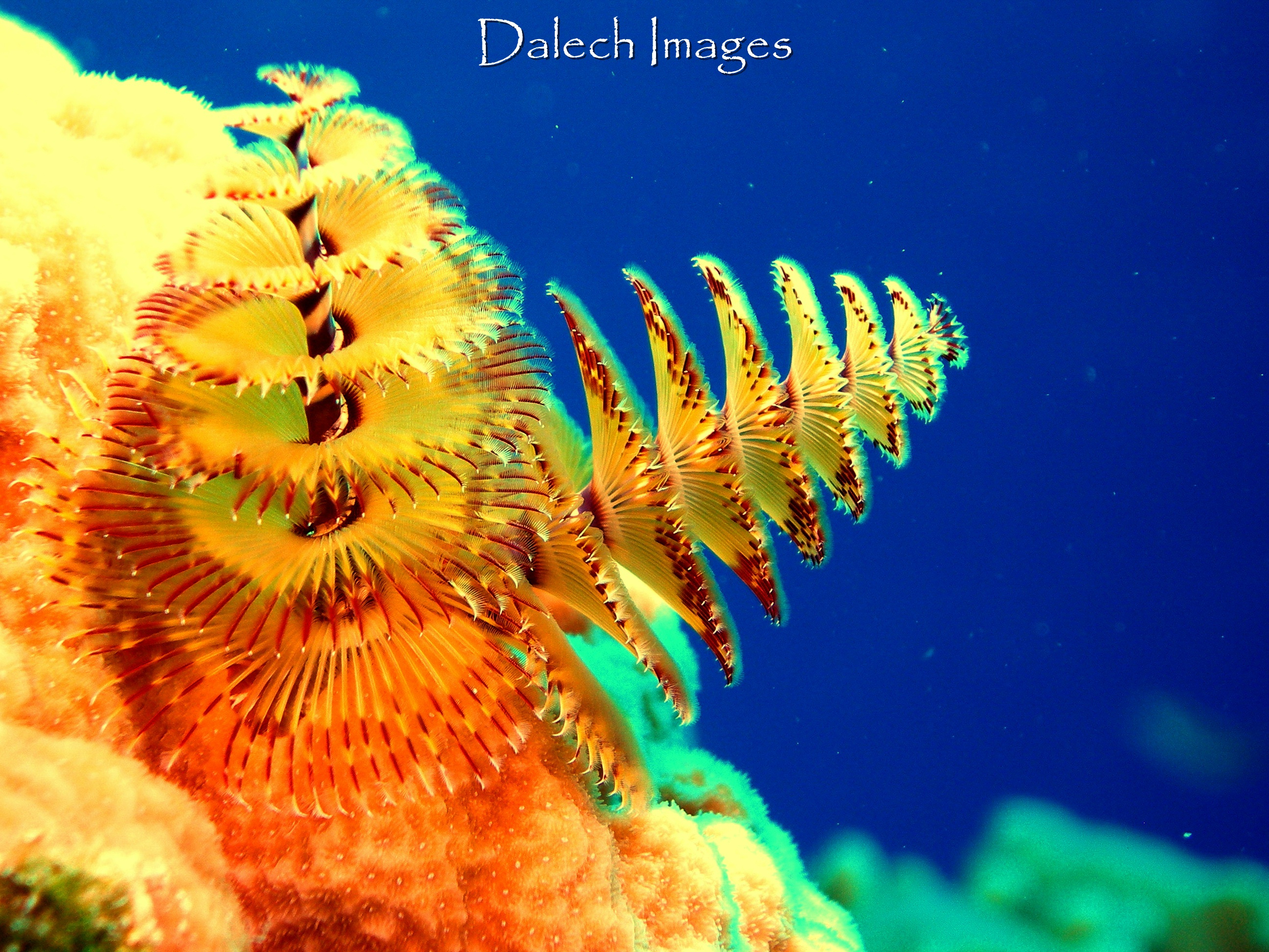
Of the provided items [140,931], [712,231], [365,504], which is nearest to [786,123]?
[712,231]

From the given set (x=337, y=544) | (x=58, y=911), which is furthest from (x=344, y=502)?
(x=58, y=911)

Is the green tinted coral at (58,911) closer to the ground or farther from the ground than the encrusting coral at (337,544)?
closer to the ground

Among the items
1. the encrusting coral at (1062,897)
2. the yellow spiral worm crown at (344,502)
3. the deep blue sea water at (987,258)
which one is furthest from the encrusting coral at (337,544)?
the deep blue sea water at (987,258)

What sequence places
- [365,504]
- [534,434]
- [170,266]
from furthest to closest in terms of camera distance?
[534,434]
[365,504]
[170,266]

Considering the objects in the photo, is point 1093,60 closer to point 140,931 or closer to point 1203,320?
point 1203,320

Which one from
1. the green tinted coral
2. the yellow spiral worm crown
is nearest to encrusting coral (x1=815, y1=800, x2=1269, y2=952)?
the yellow spiral worm crown

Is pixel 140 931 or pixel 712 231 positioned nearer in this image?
pixel 140 931

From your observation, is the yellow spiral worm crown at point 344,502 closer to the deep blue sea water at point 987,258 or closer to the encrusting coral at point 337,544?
the encrusting coral at point 337,544
